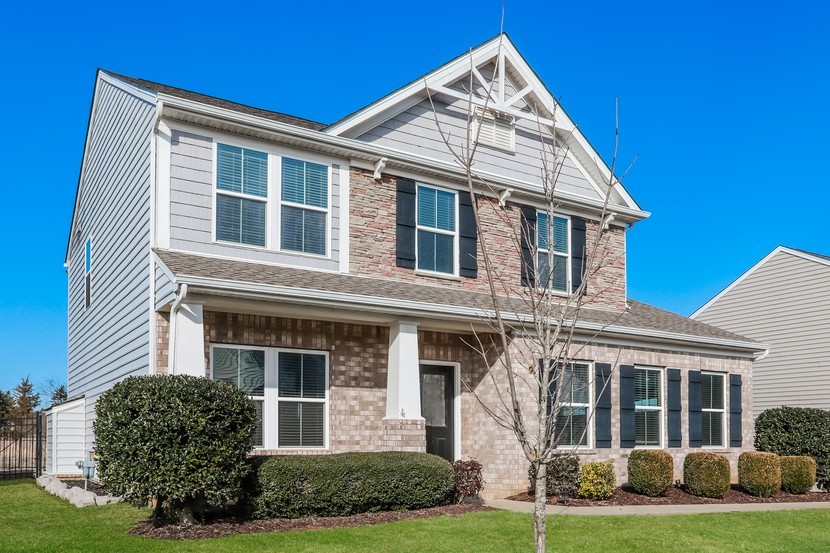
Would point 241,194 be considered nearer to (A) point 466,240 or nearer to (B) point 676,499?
(A) point 466,240

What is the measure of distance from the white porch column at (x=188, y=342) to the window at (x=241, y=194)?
1.93 metres

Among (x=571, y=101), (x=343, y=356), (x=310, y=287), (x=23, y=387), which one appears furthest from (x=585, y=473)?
(x=23, y=387)

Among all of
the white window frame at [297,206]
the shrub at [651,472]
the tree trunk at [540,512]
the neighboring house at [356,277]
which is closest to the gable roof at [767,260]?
the neighboring house at [356,277]

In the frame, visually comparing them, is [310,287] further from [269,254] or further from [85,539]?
[85,539]

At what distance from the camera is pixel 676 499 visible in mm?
14938

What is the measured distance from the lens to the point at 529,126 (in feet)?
56.9

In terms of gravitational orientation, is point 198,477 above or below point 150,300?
below

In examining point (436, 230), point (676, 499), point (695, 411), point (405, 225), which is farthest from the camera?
point (695, 411)

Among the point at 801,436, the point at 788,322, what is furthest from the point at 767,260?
the point at 801,436

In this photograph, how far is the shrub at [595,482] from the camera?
14.0 metres

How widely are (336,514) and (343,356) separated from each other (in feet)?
9.76

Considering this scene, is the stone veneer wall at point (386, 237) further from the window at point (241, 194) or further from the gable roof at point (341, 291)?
the window at point (241, 194)

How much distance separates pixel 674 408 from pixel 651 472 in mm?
2286

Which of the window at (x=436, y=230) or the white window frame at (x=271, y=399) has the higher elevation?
the window at (x=436, y=230)
